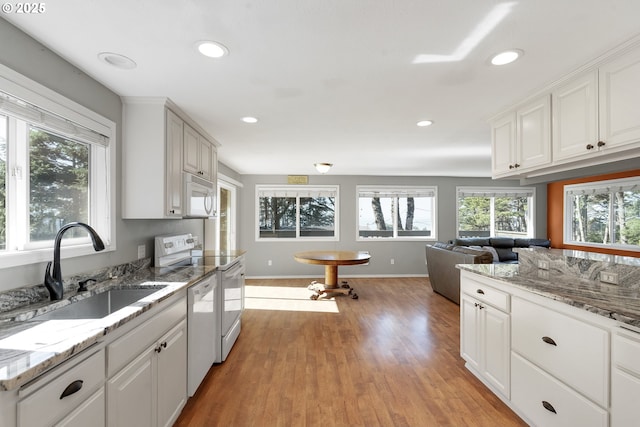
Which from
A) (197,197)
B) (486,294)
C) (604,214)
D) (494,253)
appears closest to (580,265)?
(486,294)

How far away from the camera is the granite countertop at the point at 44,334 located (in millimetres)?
852

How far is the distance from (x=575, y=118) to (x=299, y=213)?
5157 mm

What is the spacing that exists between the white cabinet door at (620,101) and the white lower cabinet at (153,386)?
2.70 m

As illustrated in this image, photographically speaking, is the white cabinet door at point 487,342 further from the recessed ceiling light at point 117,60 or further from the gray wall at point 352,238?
the gray wall at point 352,238

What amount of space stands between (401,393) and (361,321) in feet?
5.04

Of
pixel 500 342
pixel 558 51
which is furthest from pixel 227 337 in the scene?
pixel 558 51

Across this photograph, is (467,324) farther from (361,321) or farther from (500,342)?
(361,321)

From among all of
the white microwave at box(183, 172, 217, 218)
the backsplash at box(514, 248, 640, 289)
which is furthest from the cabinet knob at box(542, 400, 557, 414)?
the white microwave at box(183, 172, 217, 218)

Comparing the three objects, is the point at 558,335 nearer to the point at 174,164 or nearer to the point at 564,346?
the point at 564,346

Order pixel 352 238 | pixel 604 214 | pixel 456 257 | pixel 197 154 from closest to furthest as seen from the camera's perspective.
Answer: pixel 197 154 < pixel 456 257 < pixel 604 214 < pixel 352 238

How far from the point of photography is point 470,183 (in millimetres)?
6699

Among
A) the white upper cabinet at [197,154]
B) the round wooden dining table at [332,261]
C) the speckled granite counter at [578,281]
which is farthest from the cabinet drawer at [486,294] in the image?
the white upper cabinet at [197,154]

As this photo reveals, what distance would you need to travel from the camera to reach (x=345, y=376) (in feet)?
8.04

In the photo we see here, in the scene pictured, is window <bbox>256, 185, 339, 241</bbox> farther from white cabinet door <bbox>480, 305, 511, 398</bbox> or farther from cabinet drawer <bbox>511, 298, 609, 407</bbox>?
cabinet drawer <bbox>511, 298, 609, 407</bbox>
